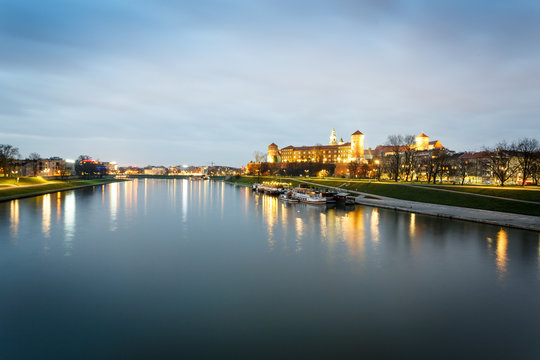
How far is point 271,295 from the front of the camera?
1452 centimetres

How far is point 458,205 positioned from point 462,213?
16.6ft

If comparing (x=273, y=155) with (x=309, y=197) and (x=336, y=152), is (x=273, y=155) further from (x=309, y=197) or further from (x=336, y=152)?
(x=309, y=197)

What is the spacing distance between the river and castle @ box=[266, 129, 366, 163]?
4946 inches

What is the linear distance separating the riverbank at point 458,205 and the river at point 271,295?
171 inches

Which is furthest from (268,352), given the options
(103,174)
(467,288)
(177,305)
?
(103,174)

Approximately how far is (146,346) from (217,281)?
6.34 metres

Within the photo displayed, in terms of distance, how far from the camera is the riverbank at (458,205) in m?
31.8

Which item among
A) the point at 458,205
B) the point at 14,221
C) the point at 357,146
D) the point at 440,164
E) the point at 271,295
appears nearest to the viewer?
the point at 271,295

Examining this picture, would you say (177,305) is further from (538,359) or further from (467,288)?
(467,288)

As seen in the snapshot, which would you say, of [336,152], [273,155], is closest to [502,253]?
[336,152]

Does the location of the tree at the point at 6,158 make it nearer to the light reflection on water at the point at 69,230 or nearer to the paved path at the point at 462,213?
the light reflection on water at the point at 69,230

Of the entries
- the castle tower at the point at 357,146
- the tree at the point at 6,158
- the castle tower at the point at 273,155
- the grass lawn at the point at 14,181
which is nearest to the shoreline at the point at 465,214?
the grass lawn at the point at 14,181

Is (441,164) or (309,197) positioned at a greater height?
(441,164)

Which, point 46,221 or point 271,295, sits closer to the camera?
point 271,295
